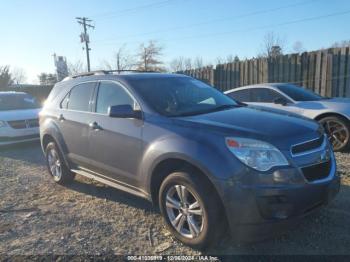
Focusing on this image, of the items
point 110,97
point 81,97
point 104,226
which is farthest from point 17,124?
point 104,226

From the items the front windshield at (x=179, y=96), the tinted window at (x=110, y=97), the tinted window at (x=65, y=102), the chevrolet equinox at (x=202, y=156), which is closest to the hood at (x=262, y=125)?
the chevrolet equinox at (x=202, y=156)

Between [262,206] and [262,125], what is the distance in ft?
2.73

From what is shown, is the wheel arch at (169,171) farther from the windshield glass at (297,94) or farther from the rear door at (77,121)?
the windshield glass at (297,94)

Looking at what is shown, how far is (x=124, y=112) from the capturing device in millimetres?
4031

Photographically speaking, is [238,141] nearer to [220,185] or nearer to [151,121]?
[220,185]

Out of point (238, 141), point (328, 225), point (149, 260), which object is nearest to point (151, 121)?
point (238, 141)

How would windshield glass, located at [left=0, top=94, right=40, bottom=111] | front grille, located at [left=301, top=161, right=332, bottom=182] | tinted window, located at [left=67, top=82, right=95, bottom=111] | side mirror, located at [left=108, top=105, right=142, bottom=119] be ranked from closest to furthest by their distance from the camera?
front grille, located at [left=301, top=161, right=332, bottom=182], side mirror, located at [left=108, top=105, right=142, bottom=119], tinted window, located at [left=67, top=82, right=95, bottom=111], windshield glass, located at [left=0, top=94, right=40, bottom=111]

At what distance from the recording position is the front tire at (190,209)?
334 centimetres

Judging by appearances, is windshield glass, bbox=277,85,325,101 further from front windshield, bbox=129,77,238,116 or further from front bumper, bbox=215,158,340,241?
front bumper, bbox=215,158,340,241

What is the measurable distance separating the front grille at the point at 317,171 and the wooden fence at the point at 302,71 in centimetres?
840

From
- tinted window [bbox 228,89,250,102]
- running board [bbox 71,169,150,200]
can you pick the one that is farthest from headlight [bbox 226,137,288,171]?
tinted window [bbox 228,89,250,102]

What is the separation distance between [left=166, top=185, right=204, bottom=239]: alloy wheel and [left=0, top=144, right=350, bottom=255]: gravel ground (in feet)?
0.66

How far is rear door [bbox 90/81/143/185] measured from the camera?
4.12 m

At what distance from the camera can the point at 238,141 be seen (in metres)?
3.24
